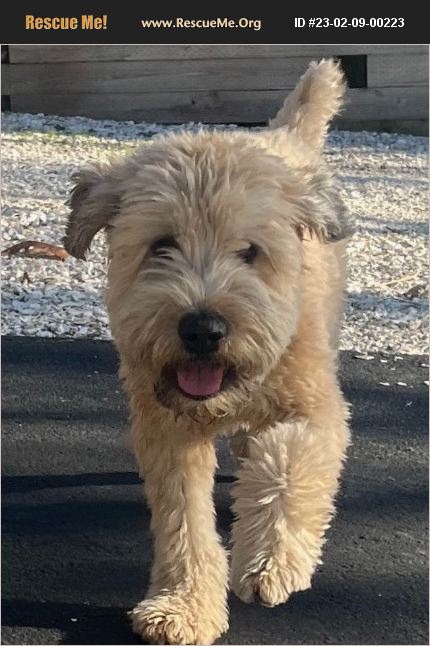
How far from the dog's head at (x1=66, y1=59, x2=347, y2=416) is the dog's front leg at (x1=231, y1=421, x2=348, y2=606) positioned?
28cm

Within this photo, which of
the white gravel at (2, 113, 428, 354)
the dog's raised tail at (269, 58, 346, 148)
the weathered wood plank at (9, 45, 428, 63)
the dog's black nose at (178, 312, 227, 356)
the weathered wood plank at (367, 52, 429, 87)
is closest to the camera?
the dog's black nose at (178, 312, 227, 356)

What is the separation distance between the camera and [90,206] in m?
3.76

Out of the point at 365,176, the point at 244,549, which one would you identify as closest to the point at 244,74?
the point at 365,176

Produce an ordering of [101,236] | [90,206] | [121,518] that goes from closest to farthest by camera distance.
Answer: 1. [90,206]
2. [121,518]
3. [101,236]

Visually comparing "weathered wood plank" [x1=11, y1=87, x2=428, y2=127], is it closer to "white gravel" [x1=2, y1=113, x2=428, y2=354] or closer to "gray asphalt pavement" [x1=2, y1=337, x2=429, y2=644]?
"white gravel" [x1=2, y1=113, x2=428, y2=354]

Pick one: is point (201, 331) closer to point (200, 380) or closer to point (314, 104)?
point (200, 380)

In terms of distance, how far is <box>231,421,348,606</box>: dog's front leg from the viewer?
10.2 ft

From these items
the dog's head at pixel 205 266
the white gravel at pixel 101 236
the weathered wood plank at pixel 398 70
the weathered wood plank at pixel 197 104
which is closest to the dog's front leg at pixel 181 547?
the dog's head at pixel 205 266

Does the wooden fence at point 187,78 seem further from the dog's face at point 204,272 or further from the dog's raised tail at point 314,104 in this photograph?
the dog's face at point 204,272

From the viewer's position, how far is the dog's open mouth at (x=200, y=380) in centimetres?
339

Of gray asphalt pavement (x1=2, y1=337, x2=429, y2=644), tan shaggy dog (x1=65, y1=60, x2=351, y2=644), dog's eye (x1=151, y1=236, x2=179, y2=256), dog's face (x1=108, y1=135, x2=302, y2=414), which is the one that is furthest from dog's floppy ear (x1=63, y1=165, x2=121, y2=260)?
gray asphalt pavement (x1=2, y1=337, x2=429, y2=644)

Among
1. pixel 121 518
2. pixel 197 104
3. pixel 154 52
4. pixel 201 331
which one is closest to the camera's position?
pixel 201 331

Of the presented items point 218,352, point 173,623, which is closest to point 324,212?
point 218,352

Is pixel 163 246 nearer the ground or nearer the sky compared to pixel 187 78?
nearer the ground
